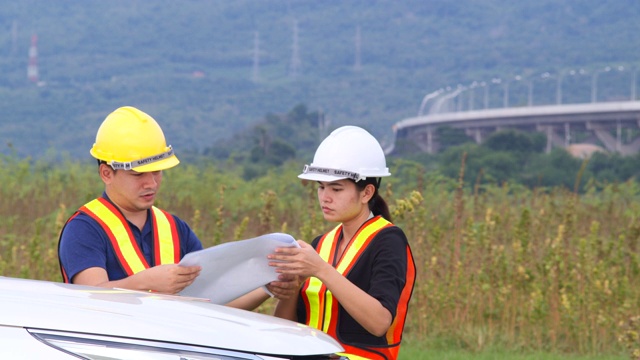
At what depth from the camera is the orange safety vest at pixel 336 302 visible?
4.79 m

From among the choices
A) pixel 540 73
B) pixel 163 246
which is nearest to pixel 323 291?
pixel 163 246

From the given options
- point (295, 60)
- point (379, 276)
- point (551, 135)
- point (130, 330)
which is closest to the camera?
point (130, 330)

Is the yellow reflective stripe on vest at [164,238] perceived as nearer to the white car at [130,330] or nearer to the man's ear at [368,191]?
the man's ear at [368,191]

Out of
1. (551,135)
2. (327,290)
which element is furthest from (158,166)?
(551,135)

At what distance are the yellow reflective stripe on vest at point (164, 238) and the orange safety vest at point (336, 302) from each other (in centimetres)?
58

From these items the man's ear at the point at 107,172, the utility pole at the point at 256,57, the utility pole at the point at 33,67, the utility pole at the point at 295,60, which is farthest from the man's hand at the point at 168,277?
the utility pole at the point at 295,60

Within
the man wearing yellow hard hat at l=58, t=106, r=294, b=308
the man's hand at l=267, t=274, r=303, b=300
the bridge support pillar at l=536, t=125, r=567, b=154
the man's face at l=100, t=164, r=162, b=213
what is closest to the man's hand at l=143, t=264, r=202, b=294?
the man wearing yellow hard hat at l=58, t=106, r=294, b=308

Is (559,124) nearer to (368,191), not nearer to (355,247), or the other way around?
(368,191)

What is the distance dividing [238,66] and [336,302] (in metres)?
170

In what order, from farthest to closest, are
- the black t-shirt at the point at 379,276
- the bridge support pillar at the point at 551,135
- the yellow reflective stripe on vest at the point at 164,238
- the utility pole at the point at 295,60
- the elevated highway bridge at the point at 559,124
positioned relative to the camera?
the utility pole at the point at 295,60
the bridge support pillar at the point at 551,135
the elevated highway bridge at the point at 559,124
the yellow reflective stripe on vest at the point at 164,238
the black t-shirt at the point at 379,276

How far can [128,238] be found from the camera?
499cm

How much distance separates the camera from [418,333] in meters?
10.6

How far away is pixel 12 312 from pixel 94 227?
60.0 inches

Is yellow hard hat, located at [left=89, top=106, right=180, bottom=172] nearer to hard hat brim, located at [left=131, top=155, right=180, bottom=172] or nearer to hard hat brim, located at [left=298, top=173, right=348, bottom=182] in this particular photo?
hard hat brim, located at [left=131, top=155, right=180, bottom=172]
